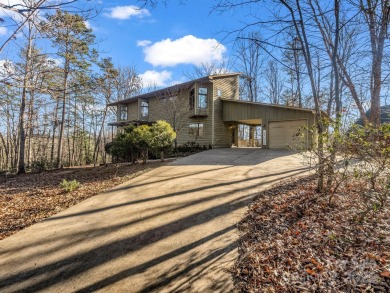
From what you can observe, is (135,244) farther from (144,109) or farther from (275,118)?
(144,109)

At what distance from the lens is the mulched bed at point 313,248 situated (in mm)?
2543

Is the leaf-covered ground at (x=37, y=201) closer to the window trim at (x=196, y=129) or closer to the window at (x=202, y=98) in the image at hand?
the window trim at (x=196, y=129)

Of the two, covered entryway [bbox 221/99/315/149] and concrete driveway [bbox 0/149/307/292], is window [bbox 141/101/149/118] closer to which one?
covered entryway [bbox 221/99/315/149]

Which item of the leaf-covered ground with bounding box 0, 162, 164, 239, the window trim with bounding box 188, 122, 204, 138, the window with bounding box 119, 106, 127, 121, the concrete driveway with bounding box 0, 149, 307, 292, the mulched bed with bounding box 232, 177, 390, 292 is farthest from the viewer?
the window with bounding box 119, 106, 127, 121

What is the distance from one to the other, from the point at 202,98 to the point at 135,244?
48.2 ft

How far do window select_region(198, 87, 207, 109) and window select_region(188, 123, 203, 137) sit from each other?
4.92ft

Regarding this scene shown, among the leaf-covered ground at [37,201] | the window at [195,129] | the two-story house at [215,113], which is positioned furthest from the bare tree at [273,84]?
the leaf-covered ground at [37,201]

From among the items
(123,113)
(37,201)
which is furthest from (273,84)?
(37,201)

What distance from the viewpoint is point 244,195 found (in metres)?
5.64

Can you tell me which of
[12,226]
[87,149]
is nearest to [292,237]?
[12,226]

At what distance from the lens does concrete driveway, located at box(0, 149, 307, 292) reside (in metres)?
2.91

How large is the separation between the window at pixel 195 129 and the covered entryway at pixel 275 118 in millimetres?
2114

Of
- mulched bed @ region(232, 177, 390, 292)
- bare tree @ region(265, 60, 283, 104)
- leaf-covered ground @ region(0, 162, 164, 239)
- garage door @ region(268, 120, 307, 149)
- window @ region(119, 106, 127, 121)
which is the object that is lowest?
leaf-covered ground @ region(0, 162, 164, 239)

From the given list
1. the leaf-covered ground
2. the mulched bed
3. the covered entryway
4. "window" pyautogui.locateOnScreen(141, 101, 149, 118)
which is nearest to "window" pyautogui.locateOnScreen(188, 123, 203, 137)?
the covered entryway
